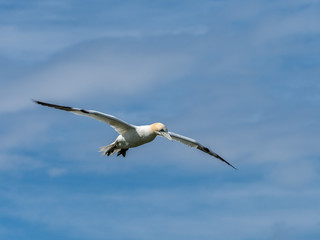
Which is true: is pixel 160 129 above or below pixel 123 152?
above

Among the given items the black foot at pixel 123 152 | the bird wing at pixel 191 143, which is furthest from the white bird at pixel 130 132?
the bird wing at pixel 191 143

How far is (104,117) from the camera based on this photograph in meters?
45.2

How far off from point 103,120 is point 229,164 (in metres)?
9.24

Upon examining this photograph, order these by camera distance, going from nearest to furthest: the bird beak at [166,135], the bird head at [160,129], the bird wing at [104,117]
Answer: the bird wing at [104,117], the bird head at [160,129], the bird beak at [166,135]

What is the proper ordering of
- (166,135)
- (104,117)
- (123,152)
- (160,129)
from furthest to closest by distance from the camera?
(123,152)
(166,135)
(160,129)
(104,117)

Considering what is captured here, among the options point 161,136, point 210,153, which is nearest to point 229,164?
point 210,153

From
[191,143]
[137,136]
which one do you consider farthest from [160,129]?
[191,143]

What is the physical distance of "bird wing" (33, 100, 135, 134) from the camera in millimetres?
44106

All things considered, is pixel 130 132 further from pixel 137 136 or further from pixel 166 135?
pixel 166 135

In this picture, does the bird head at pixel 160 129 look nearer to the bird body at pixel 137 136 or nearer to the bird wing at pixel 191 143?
the bird body at pixel 137 136

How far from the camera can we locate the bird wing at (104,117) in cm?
4411

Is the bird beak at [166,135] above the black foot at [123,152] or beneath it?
above

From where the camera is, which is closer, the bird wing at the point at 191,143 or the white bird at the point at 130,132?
the white bird at the point at 130,132

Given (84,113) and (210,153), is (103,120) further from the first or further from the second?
(210,153)
